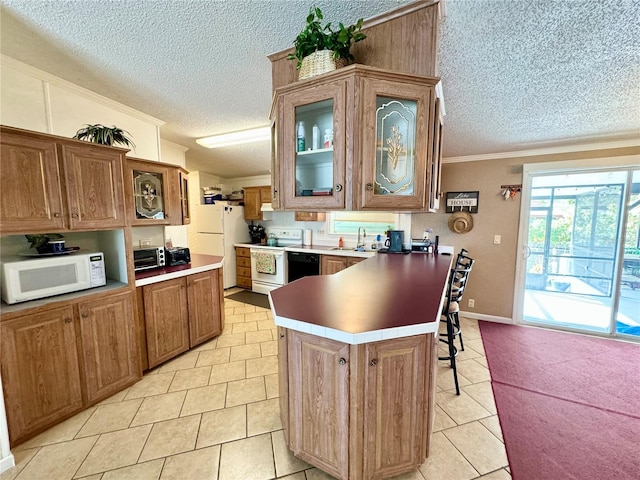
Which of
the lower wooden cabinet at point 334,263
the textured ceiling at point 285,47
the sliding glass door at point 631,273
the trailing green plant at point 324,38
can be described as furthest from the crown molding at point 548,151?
the trailing green plant at point 324,38

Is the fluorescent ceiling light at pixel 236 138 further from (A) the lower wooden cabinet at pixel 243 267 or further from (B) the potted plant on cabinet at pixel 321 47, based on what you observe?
(A) the lower wooden cabinet at pixel 243 267

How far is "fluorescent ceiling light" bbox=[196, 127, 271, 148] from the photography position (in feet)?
9.99

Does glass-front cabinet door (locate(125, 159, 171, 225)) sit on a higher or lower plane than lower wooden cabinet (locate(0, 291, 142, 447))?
higher

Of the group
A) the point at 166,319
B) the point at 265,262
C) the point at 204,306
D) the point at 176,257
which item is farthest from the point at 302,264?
the point at 166,319

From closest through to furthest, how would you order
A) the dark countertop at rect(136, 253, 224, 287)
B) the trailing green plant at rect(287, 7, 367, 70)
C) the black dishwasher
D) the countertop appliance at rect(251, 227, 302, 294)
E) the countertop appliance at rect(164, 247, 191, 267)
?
the trailing green plant at rect(287, 7, 367, 70) < the dark countertop at rect(136, 253, 224, 287) < the countertop appliance at rect(164, 247, 191, 267) < the black dishwasher < the countertop appliance at rect(251, 227, 302, 294)

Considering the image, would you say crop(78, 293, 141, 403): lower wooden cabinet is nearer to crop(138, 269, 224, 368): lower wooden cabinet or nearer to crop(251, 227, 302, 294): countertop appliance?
crop(138, 269, 224, 368): lower wooden cabinet

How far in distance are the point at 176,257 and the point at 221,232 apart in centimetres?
193

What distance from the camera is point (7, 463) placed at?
1441 millimetres

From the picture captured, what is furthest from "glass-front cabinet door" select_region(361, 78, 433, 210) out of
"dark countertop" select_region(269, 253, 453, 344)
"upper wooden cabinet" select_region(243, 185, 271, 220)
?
"upper wooden cabinet" select_region(243, 185, 271, 220)

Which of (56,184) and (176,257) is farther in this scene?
(176,257)

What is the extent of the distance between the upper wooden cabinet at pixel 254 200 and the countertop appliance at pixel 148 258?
2480 mm

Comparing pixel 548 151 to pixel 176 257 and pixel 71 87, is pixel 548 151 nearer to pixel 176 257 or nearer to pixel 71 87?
pixel 176 257

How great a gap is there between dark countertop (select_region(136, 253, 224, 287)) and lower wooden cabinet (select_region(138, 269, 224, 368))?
0.05m

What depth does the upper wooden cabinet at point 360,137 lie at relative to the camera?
1.32 metres
